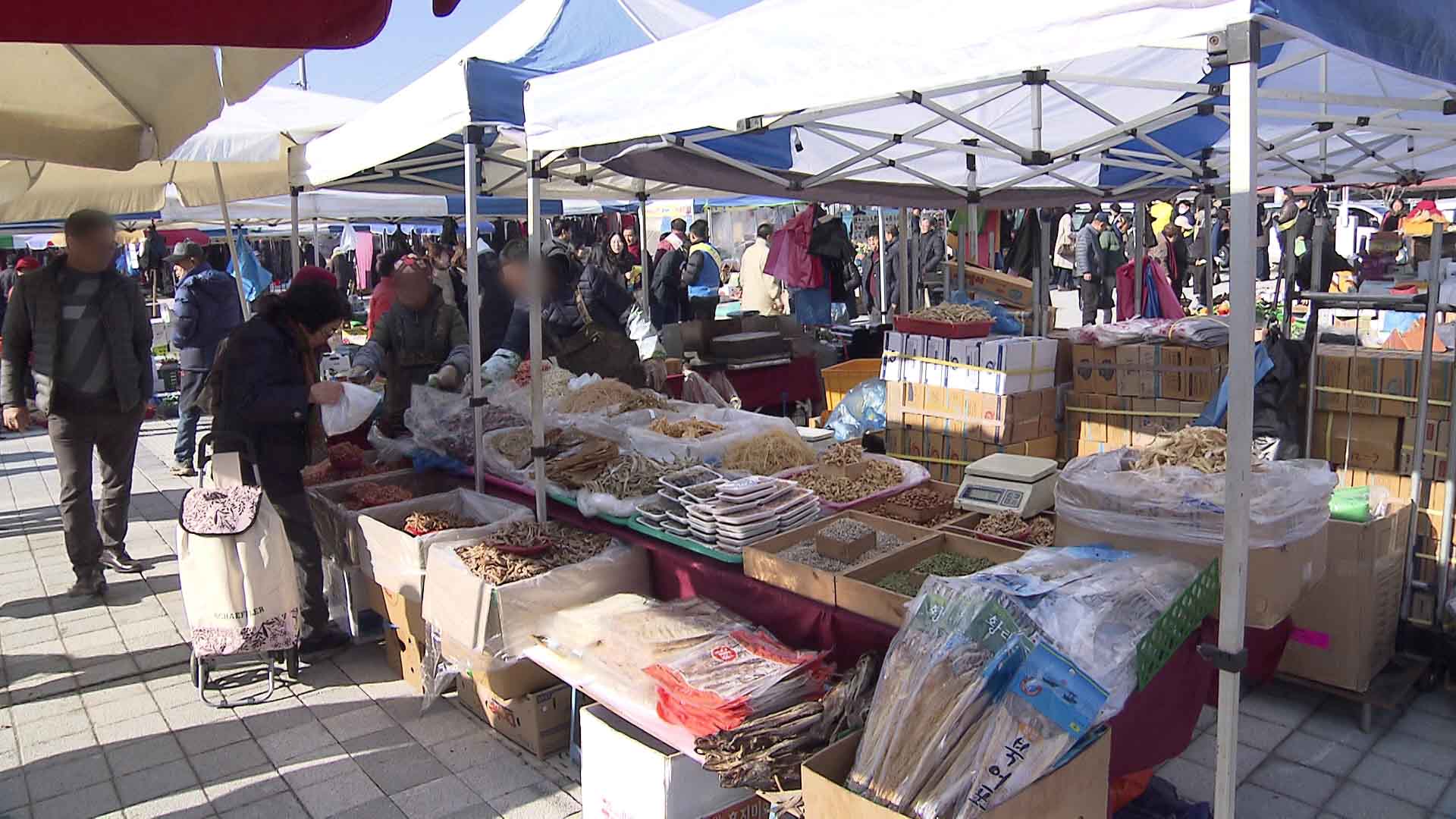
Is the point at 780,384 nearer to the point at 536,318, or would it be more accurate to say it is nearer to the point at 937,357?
the point at 937,357

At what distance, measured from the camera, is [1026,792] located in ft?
7.07

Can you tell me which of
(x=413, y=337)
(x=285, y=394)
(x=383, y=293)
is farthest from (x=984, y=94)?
(x=285, y=394)

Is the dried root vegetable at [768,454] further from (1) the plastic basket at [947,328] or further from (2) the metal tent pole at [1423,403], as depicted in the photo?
(2) the metal tent pole at [1423,403]

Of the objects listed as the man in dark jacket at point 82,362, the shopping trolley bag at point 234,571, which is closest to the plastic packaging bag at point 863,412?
the shopping trolley bag at point 234,571

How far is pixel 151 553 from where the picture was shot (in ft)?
20.5

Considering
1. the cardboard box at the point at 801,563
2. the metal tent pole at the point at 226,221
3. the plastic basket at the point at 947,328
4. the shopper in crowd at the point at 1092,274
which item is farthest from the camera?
the shopper in crowd at the point at 1092,274

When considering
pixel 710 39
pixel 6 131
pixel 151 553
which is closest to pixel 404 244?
pixel 151 553

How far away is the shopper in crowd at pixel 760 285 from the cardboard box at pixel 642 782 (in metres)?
9.16

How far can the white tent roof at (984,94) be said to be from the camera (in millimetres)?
2115

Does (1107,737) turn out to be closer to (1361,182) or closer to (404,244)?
(1361,182)

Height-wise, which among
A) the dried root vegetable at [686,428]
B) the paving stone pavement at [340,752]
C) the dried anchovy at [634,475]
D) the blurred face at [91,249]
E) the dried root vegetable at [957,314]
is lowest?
the paving stone pavement at [340,752]

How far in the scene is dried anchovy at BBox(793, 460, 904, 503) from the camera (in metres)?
4.11

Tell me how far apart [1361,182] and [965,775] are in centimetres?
724

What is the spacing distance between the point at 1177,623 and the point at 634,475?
2.36 m
